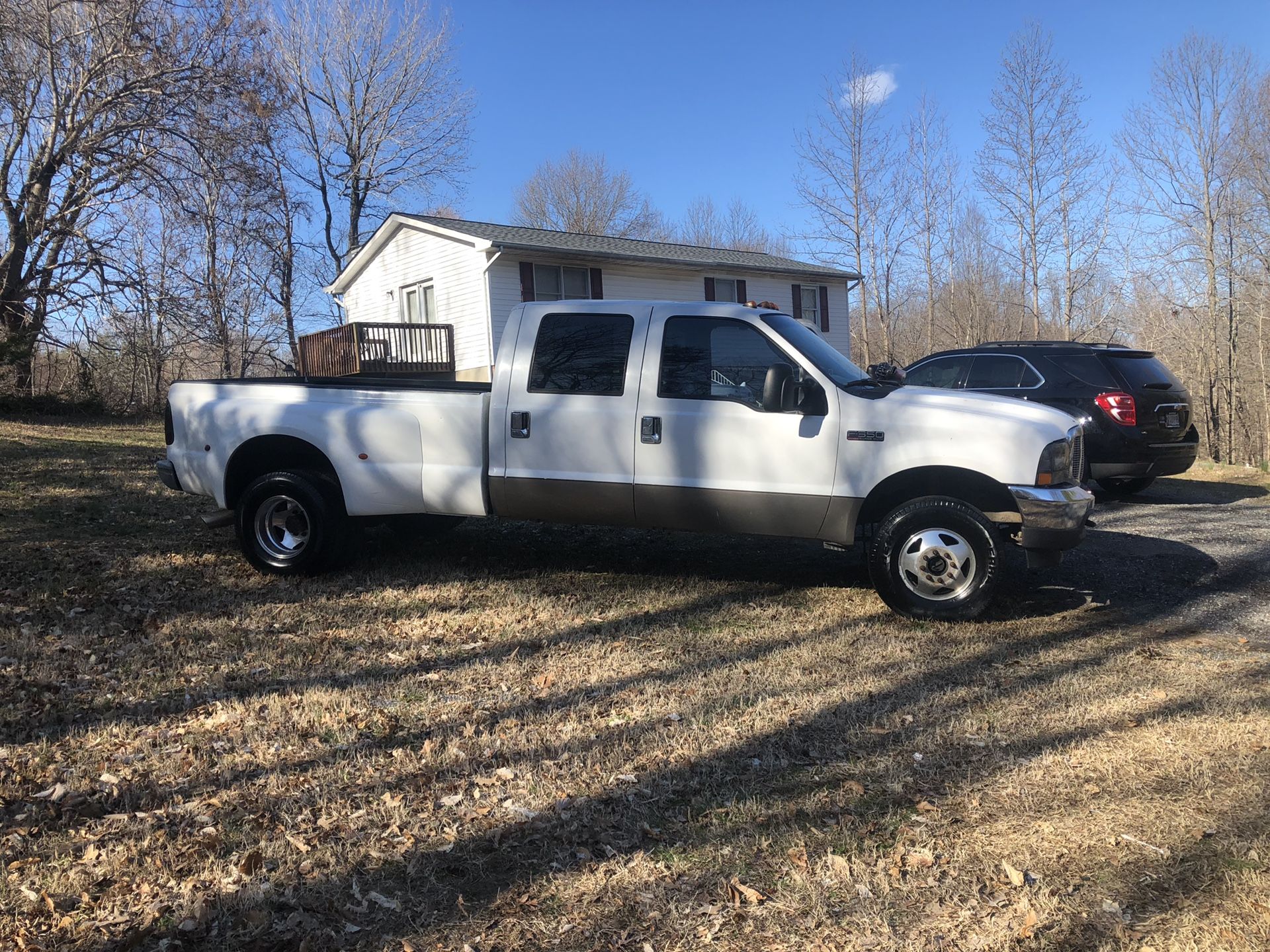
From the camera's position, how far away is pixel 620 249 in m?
24.3

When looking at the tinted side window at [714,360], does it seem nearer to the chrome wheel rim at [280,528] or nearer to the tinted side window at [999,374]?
the chrome wheel rim at [280,528]

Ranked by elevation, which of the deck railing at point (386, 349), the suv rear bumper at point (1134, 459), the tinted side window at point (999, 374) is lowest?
the suv rear bumper at point (1134, 459)

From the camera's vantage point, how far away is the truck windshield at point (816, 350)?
580 centimetres

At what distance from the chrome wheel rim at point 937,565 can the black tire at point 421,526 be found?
11.7 feet

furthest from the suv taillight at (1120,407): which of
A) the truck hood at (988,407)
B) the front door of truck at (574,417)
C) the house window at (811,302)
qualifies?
the house window at (811,302)

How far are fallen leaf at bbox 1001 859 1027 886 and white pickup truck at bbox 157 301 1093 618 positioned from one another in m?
2.75

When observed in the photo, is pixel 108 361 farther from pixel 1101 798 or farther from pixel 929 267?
pixel 929 267

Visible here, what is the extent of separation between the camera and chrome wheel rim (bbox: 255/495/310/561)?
6.62 meters

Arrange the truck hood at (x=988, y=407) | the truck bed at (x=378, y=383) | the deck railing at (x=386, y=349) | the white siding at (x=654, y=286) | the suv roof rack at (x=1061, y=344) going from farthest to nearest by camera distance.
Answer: the deck railing at (x=386, y=349) < the white siding at (x=654, y=286) < the suv roof rack at (x=1061, y=344) < the truck bed at (x=378, y=383) < the truck hood at (x=988, y=407)

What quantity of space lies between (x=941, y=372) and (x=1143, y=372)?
6.83 ft

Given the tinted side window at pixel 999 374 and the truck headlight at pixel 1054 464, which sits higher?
the tinted side window at pixel 999 374

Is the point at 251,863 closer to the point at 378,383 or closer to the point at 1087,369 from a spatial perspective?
the point at 378,383

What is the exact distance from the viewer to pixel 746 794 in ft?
11.3

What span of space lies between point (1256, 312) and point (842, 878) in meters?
28.6
